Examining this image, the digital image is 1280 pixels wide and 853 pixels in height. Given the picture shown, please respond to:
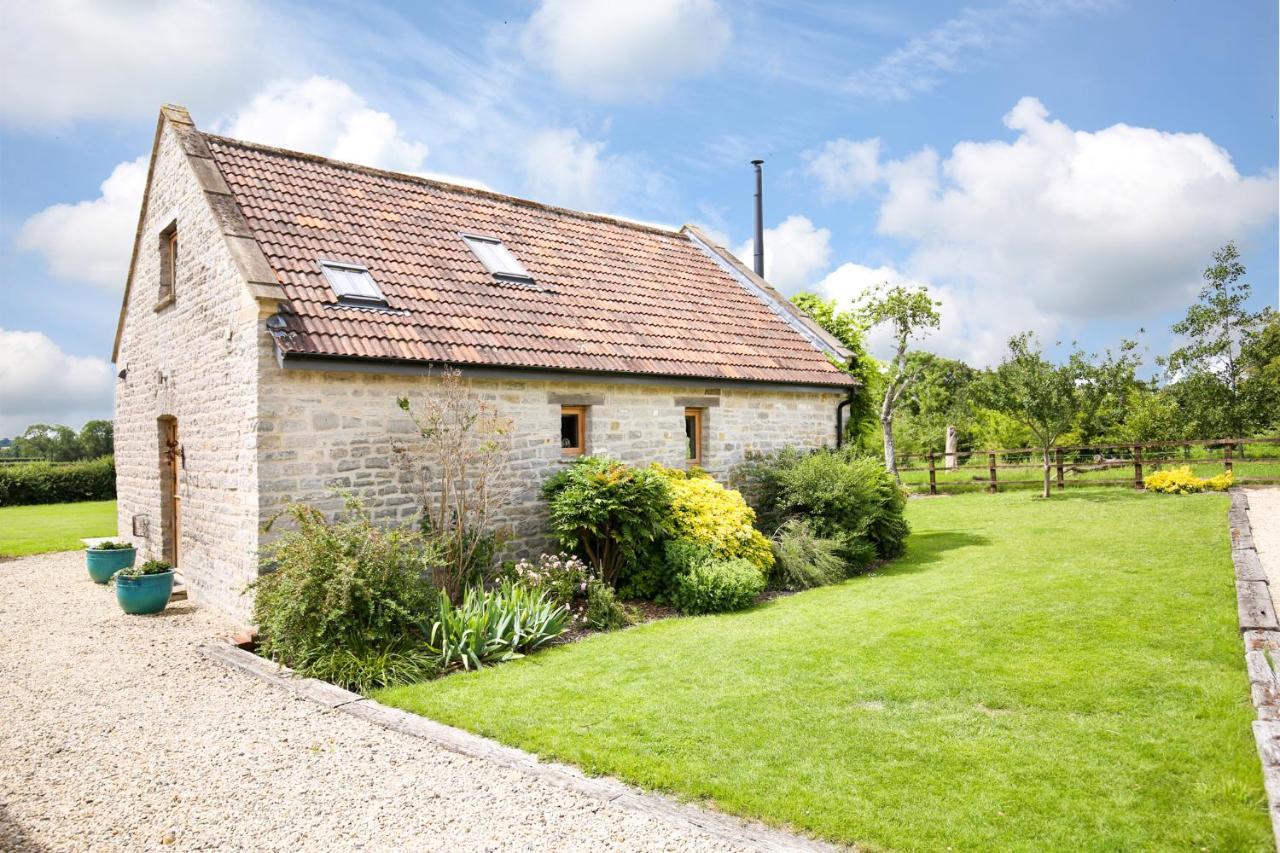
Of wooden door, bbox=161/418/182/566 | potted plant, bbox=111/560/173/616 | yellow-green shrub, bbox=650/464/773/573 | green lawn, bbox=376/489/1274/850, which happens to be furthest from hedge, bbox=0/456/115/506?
green lawn, bbox=376/489/1274/850

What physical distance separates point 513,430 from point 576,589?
2.20 m

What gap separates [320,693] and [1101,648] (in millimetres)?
6859

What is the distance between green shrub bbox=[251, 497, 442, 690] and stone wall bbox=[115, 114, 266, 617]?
2.57ft

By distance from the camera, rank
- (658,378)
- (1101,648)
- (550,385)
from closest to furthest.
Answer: (1101,648) → (550,385) → (658,378)

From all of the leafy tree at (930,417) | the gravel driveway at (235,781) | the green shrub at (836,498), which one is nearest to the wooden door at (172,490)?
the gravel driveway at (235,781)

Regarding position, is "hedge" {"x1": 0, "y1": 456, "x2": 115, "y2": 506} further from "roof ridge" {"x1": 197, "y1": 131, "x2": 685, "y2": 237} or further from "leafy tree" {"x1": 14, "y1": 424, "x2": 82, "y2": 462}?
"roof ridge" {"x1": 197, "y1": 131, "x2": 685, "y2": 237}

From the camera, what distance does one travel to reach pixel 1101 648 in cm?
704

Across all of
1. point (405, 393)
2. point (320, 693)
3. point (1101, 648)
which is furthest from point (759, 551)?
point (320, 693)

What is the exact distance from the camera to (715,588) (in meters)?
9.49

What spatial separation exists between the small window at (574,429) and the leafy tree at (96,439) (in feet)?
105

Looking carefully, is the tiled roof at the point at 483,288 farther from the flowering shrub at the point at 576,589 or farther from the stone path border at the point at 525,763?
the stone path border at the point at 525,763

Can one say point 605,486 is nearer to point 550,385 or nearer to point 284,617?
point 550,385

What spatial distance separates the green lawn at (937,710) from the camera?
4277mm

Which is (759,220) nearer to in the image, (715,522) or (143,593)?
(715,522)
